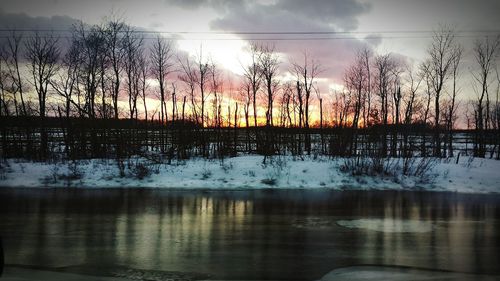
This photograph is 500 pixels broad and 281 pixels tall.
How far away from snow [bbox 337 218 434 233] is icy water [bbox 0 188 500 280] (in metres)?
0.02

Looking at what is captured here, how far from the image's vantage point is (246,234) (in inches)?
309

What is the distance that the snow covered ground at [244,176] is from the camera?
15.6 m

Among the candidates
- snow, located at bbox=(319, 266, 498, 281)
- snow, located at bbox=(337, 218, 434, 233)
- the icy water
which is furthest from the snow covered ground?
snow, located at bbox=(319, 266, 498, 281)

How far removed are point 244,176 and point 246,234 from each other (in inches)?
357

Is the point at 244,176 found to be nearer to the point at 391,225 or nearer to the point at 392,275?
the point at 391,225

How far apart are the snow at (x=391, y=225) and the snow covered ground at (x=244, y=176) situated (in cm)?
599

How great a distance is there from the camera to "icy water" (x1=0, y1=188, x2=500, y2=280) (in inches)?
235

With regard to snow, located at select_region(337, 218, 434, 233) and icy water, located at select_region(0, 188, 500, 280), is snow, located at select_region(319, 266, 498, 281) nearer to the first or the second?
icy water, located at select_region(0, 188, 500, 280)

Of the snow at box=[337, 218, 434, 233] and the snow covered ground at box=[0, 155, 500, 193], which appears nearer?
the snow at box=[337, 218, 434, 233]

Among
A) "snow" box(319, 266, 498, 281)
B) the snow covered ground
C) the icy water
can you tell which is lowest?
"snow" box(319, 266, 498, 281)

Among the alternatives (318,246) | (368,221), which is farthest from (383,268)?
(368,221)

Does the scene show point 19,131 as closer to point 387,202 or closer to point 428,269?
point 387,202

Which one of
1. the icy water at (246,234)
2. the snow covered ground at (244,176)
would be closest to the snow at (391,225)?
the icy water at (246,234)

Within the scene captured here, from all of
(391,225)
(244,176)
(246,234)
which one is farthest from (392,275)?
(244,176)
